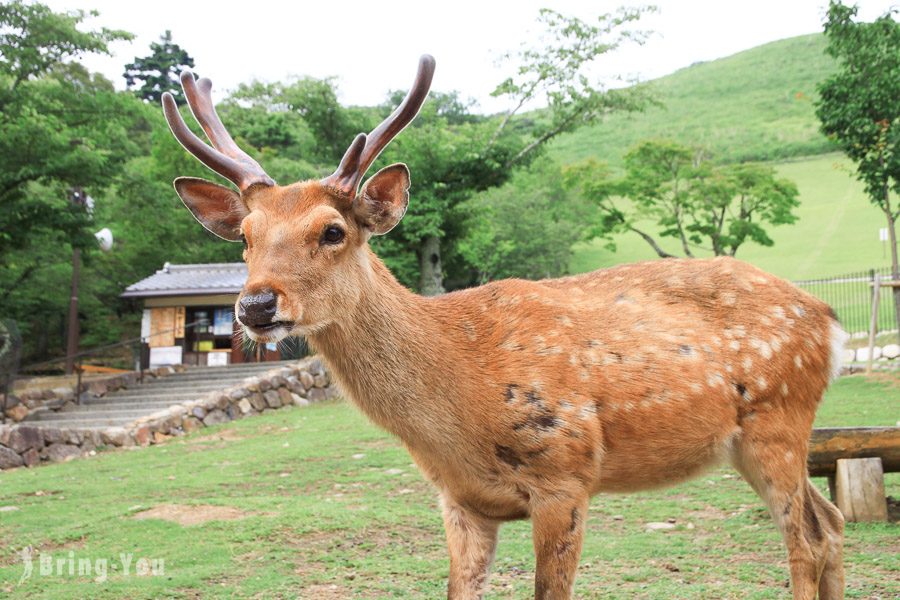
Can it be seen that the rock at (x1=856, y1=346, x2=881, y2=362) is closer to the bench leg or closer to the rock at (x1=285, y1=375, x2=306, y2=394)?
the rock at (x1=285, y1=375, x2=306, y2=394)

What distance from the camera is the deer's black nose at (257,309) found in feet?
12.7

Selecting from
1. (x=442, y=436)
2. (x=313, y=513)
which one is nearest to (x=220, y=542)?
(x=313, y=513)

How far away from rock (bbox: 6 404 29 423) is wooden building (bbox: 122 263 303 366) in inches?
Answer: 235

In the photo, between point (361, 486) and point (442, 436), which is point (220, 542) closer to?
point (361, 486)

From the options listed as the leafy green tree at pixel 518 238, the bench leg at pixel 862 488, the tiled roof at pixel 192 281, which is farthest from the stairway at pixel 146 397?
the bench leg at pixel 862 488

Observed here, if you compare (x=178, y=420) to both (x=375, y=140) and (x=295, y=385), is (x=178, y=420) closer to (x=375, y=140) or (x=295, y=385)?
(x=295, y=385)

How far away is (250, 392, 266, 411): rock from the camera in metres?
20.7

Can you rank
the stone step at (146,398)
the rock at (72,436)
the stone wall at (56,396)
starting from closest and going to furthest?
1. the rock at (72,436)
2. the stone wall at (56,396)
3. the stone step at (146,398)

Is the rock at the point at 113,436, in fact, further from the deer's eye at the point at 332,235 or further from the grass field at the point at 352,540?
the deer's eye at the point at 332,235

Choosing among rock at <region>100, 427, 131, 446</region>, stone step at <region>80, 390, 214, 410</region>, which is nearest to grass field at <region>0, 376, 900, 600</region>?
rock at <region>100, 427, 131, 446</region>

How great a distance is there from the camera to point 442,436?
172 inches

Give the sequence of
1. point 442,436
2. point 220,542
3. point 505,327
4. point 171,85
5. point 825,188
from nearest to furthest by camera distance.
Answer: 1. point 442,436
2. point 505,327
3. point 220,542
4. point 171,85
5. point 825,188

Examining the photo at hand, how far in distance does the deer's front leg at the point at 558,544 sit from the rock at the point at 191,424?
51.6ft

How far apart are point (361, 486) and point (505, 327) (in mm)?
6522
